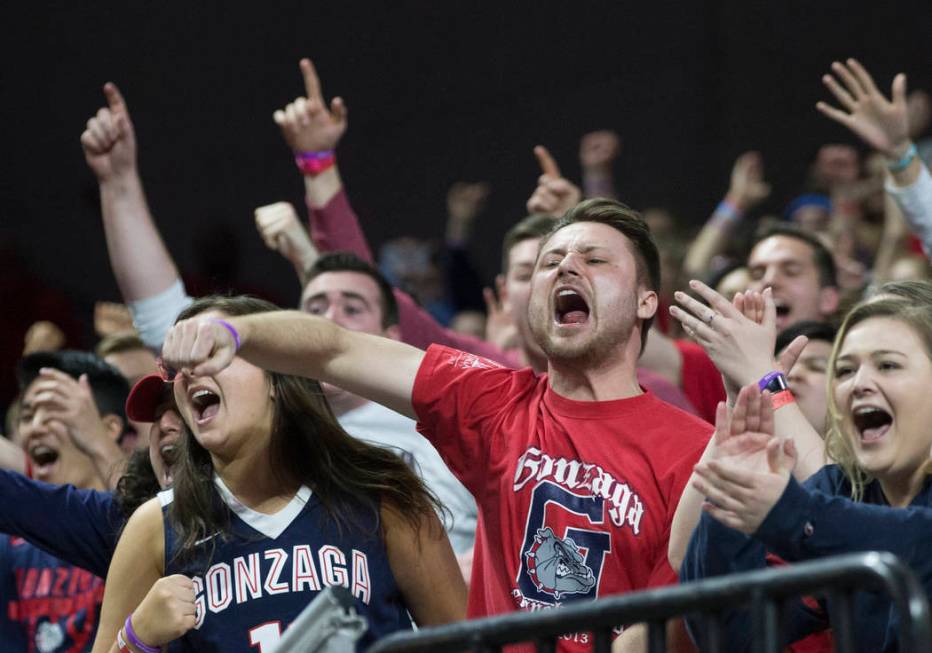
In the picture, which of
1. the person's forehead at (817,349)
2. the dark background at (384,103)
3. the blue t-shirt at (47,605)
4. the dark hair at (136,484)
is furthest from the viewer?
the dark background at (384,103)

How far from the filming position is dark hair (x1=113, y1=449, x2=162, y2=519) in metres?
3.04

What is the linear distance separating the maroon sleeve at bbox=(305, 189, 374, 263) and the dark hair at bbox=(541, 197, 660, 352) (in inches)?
59.7

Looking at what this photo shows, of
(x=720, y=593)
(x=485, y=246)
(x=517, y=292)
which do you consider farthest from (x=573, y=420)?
(x=485, y=246)

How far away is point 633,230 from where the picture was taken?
9.71ft

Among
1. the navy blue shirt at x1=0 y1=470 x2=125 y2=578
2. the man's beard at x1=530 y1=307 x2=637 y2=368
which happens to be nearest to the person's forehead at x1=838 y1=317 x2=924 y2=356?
the man's beard at x1=530 y1=307 x2=637 y2=368

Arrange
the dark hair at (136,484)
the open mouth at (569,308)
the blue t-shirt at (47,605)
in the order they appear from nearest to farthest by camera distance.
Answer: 1. the open mouth at (569,308)
2. the dark hair at (136,484)
3. the blue t-shirt at (47,605)

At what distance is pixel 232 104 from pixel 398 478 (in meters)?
5.78

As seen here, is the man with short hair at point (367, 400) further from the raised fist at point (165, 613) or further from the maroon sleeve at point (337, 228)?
the raised fist at point (165, 613)

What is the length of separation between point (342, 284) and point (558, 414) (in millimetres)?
1572

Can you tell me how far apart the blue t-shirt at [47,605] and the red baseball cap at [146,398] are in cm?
51

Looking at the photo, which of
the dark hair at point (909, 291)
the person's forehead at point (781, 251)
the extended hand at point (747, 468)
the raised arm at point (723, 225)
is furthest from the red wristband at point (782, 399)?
the raised arm at point (723, 225)

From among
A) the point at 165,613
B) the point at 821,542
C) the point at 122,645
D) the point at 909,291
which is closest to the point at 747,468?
the point at 821,542

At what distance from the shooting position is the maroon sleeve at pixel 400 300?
4.35 metres

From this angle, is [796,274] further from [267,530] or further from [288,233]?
[267,530]
